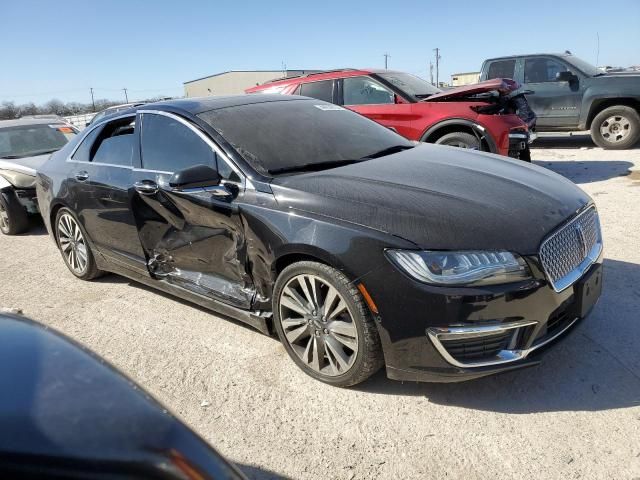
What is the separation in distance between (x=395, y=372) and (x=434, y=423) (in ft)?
1.01

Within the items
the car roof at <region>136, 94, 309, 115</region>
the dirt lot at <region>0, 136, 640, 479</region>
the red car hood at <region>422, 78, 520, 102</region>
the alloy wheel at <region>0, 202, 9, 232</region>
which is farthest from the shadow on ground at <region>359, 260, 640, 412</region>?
the alloy wheel at <region>0, 202, 9, 232</region>

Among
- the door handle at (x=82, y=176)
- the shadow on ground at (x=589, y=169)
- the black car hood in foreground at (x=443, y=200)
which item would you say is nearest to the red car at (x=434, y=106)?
the shadow on ground at (x=589, y=169)

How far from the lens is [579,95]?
9.98 meters

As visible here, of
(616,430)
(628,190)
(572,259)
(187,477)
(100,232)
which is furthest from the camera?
(628,190)

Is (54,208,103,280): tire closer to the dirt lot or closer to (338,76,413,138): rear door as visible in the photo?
the dirt lot

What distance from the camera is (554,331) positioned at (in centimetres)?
265

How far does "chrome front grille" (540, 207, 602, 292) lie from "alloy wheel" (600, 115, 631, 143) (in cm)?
795

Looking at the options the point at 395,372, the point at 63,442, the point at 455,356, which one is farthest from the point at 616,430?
the point at 63,442

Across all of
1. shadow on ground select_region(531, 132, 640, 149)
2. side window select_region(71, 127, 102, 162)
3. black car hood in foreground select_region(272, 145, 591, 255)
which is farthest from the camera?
shadow on ground select_region(531, 132, 640, 149)

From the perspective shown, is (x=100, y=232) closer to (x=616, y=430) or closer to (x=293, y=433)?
(x=293, y=433)

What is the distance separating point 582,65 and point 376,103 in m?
5.22

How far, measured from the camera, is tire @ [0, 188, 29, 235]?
7.00 metres

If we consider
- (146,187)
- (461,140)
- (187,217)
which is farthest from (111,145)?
(461,140)

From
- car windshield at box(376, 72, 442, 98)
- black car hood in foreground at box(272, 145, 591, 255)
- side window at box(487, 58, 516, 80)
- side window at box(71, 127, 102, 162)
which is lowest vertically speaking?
black car hood in foreground at box(272, 145, 591, 255)
